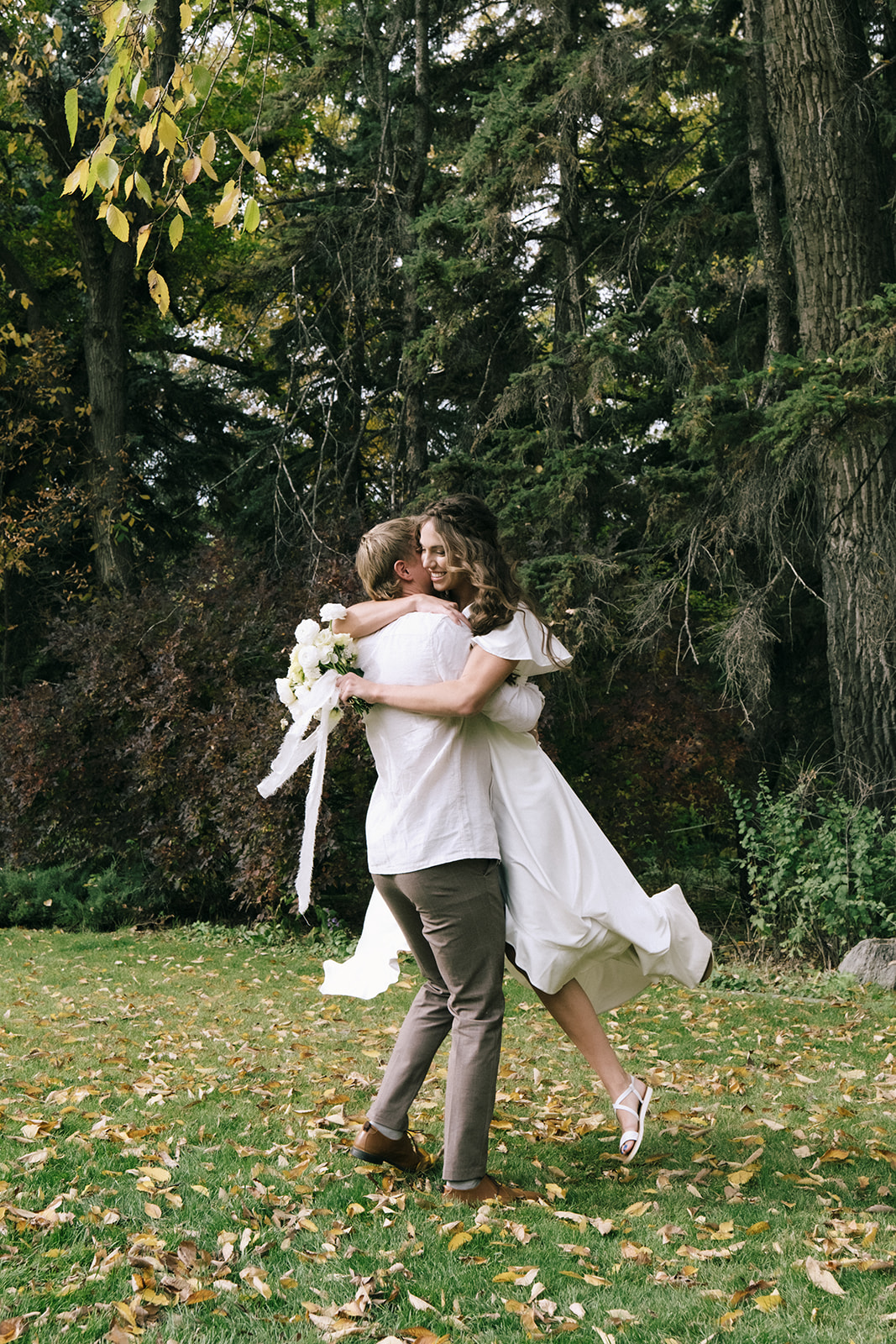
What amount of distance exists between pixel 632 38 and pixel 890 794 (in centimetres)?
584

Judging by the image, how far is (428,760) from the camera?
344 centimetres

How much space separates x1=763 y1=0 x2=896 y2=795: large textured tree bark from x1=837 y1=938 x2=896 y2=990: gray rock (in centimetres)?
121

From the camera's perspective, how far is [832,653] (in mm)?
8359

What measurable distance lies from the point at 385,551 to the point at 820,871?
17.8 feet

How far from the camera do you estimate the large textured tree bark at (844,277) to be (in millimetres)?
8047

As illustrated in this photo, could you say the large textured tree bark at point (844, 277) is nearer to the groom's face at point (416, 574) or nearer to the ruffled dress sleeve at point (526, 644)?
the ruffled dress sleeve at point (526, 644)

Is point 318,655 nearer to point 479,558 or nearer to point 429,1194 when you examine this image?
point 479,558

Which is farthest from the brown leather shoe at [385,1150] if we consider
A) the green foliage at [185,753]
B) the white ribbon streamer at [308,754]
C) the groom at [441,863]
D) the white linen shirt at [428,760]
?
the green foliage at [185,753]

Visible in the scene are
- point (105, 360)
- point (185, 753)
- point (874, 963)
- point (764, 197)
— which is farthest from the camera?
point (105, 360)

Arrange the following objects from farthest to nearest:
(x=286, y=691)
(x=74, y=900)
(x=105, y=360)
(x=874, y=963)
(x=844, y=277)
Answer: (x=105, y=360)
(x=74, y=900)
(x=844, y=277)
(x=874, y=963)
(x=286, y=691)

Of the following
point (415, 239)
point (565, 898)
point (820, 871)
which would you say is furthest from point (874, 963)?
point (415, 239)

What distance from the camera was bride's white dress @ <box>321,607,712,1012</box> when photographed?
11.4 feet

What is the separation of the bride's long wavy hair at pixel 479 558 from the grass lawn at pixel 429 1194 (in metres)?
1.78

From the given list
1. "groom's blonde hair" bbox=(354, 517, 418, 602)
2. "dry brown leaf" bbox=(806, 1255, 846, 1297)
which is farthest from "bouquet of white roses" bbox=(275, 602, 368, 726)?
"dry brown leaf" bbox=(806, 1255, 846, 1297)
